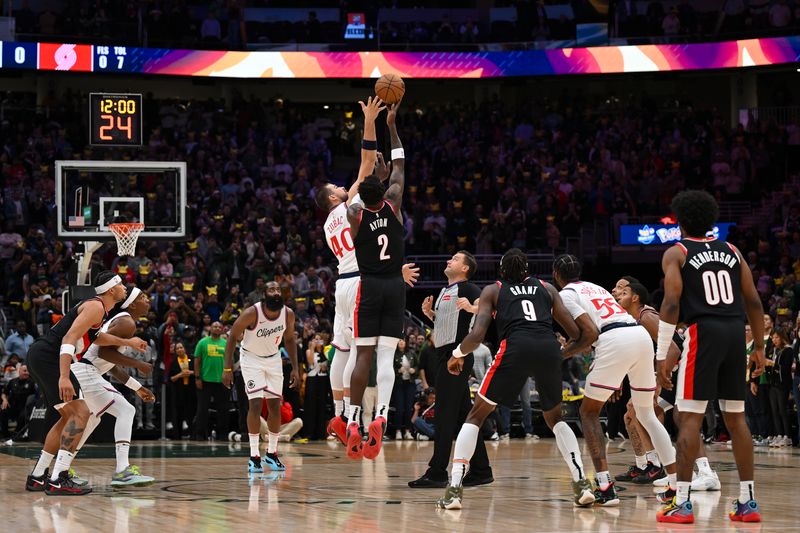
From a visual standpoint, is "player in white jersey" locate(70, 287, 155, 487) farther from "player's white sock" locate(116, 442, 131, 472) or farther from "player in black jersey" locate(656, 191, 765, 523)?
"player in black jersey" locate(656, 191, 765, 523)

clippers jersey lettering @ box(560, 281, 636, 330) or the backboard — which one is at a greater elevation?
the backboard

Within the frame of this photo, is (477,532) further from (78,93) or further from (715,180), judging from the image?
(78,93)

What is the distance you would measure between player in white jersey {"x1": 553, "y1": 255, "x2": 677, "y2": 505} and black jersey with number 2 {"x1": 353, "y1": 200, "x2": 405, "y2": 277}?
5.10ft

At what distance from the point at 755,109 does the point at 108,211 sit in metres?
24.2

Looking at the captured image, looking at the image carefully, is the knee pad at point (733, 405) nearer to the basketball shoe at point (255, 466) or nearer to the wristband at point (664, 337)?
the wristband at point (664, 337)

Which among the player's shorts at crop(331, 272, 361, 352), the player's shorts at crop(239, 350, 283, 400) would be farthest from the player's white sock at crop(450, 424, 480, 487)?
the player's shorts at crop(239, 350, 283, 400)

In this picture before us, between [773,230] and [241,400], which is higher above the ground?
[773,230]

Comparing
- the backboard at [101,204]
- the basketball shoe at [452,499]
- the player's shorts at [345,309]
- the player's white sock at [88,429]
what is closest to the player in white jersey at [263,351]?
the player's shorts at [345,309]

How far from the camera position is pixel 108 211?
18.9m

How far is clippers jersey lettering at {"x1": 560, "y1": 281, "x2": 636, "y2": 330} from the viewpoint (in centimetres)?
1030

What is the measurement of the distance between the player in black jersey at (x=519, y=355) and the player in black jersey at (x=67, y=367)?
3390mm

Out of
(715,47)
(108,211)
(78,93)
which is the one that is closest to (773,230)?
(715,47)

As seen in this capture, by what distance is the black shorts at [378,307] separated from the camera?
11.0 metres

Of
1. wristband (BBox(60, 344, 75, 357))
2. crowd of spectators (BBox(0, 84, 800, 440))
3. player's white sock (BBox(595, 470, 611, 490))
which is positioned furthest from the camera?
crowd of spectators (BBox(0, 84, 800, 440))
